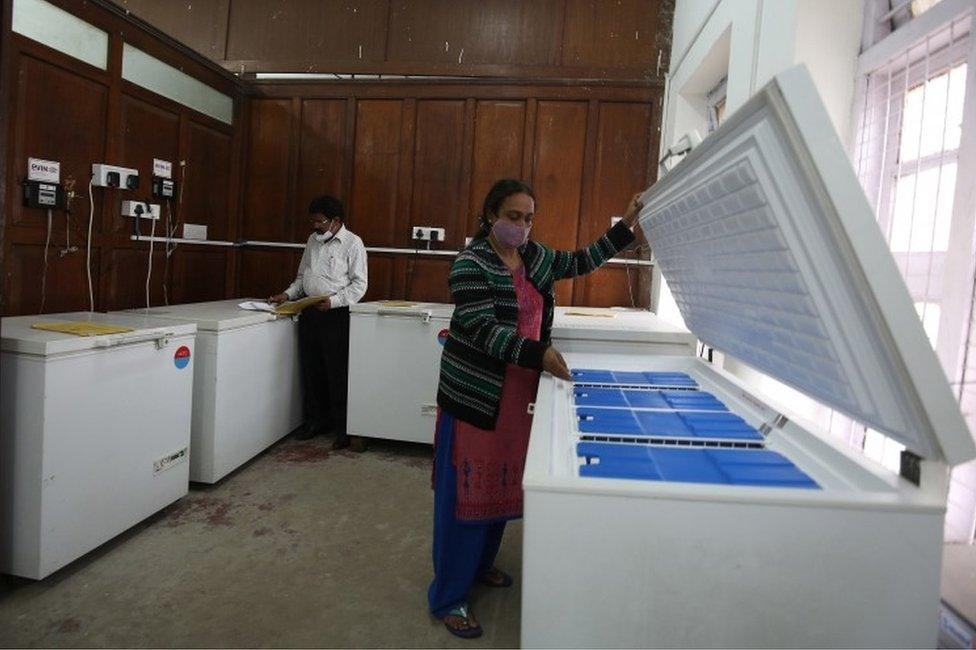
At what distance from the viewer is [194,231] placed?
3855mm

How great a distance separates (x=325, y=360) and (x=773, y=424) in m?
2.92

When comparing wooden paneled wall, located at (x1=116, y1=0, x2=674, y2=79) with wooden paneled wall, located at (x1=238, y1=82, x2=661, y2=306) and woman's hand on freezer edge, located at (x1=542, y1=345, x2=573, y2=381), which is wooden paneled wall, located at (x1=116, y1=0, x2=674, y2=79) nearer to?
wooden paneled wall, located at (x1=238, y1=82, x2=661, y2=306)

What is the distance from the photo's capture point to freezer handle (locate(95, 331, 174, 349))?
2141 millimetres

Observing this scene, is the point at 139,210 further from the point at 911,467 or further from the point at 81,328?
the point at 911,467

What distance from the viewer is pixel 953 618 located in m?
0.99

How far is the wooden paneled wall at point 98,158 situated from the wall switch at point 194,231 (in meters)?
0.05

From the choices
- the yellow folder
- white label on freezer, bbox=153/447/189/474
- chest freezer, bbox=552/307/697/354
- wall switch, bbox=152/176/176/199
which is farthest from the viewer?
wall switch, bbox=152/176/176/199

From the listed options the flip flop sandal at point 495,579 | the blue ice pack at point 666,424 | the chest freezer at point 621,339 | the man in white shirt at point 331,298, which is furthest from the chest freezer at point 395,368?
the blue ice pack at point 666,424

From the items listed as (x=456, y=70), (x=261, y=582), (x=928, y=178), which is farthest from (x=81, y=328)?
(x=456, y=70)

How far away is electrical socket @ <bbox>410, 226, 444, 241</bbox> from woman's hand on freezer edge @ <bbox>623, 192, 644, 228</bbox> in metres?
2.34

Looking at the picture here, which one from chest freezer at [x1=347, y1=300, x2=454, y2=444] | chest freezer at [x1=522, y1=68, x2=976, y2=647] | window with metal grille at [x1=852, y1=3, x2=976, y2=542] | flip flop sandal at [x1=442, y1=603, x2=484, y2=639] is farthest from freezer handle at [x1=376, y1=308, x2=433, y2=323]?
chest freezer at [x1=522, y1=68, x2=976, y2=647]

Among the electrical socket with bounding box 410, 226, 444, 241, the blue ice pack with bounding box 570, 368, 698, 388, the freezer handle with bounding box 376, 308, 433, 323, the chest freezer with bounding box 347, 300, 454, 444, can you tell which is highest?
the electrical socket with bounding box 410, 226, 444, 241

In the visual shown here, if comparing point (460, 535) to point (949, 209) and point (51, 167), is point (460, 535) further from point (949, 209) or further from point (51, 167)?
point (51, 167)

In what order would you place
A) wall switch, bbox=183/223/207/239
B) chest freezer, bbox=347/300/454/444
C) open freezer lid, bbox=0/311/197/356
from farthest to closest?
wall switch, bbox=183/223/207/239 → chest freezer, bbox=347/300/454/444 → open freezer lid, bbox=0/311/197/356
